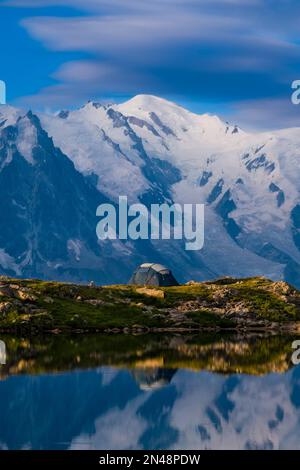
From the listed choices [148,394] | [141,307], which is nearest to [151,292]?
[141,307]

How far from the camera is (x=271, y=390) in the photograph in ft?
317

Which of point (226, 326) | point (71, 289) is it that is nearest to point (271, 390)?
point (226, 326)

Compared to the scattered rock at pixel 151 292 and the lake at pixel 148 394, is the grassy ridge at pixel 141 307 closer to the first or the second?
the scattered rock at pixel 151 292

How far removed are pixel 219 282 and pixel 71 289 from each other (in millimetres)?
35276

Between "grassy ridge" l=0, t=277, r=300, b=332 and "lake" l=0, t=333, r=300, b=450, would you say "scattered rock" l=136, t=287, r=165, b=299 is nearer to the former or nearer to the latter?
"grassy ridge" l=0, t=277, r=300, b=332

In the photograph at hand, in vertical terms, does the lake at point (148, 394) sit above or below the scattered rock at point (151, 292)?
below

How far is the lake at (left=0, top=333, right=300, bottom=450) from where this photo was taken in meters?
75.8

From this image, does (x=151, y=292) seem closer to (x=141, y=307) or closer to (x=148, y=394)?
(x=141, y=307)

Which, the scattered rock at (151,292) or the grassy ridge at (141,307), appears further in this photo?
the scattered rock at (151,292)

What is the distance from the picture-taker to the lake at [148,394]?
75812 millimetres

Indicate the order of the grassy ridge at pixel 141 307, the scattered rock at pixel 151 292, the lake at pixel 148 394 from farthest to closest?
1. the scattered rock at pixel 151 292
2. the grassy ridge at pixel 141 307
3. the lake at pixel 148 394

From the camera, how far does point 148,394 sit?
94.4 metres

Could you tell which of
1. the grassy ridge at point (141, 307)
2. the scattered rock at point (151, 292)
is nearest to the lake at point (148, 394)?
the grassy ridge at point (141, 307)
